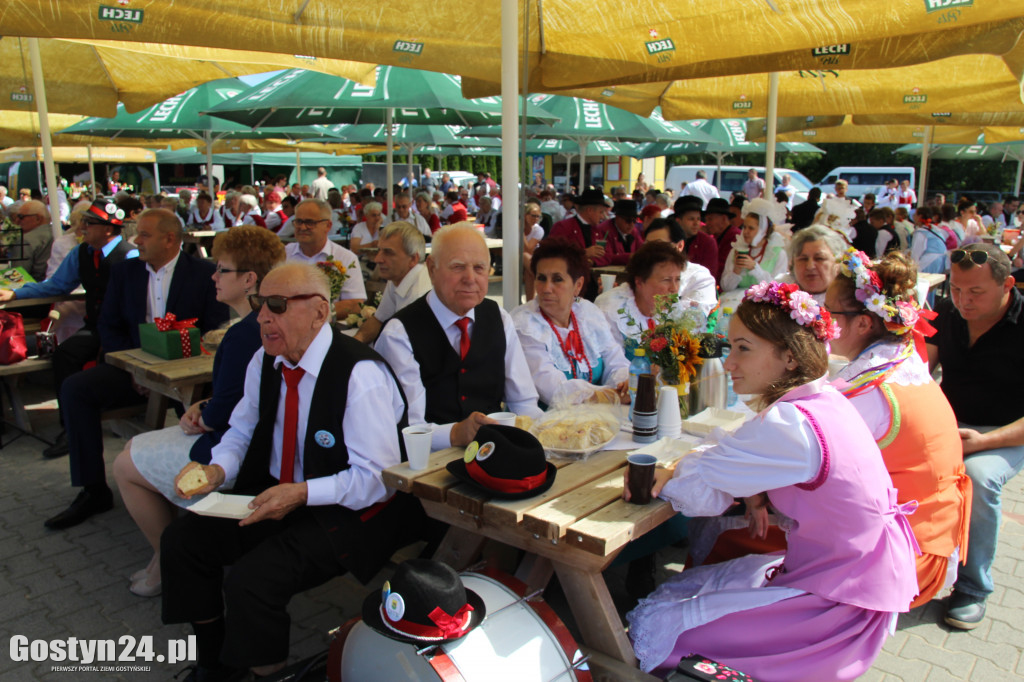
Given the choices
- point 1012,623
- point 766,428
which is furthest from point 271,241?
point 1012,623

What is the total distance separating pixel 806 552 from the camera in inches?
87.3

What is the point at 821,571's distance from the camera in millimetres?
2154

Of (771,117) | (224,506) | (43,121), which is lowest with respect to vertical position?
(224,506)

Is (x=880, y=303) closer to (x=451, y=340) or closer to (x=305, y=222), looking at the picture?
(x=451, y=340)

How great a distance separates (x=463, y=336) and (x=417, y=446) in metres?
0.82

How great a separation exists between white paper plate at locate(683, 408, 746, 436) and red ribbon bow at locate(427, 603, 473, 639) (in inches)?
50.7

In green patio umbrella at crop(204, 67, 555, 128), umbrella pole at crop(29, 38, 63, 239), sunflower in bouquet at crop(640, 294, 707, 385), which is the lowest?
sunflower in bouquet at crop(640, 294, 707, 385)

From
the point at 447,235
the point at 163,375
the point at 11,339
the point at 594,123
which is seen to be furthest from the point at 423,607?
the point at 594,123

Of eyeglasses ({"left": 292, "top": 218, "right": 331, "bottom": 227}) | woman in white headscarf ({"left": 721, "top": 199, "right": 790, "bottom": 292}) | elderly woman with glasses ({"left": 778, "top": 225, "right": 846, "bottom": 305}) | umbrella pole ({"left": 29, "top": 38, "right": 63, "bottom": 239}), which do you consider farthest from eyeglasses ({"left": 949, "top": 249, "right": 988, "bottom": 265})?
umbrella pole ({"left": 29, "top": 38, "right": 63, "bottom": 239})

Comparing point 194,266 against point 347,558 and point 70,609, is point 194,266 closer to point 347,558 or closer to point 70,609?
point 70,609

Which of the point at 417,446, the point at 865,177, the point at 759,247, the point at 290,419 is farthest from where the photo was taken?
the point at 865,177

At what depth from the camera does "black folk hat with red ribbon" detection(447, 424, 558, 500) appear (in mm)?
2102

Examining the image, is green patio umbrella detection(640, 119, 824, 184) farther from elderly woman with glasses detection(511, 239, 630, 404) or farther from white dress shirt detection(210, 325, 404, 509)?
white dress shirt detection(210, 325, 404, 509)

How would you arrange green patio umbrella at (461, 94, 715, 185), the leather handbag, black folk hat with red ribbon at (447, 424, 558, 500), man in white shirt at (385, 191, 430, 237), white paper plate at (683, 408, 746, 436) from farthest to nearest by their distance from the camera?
man in white shirt at (385, 191, 430, 237)
green patio umbrella at (461, 94, 715, 185)
the leather handbag
white paper plate at (683, 408, 746, 436)
black folk hat with red ribbon at (447, 424, 558, 500)
